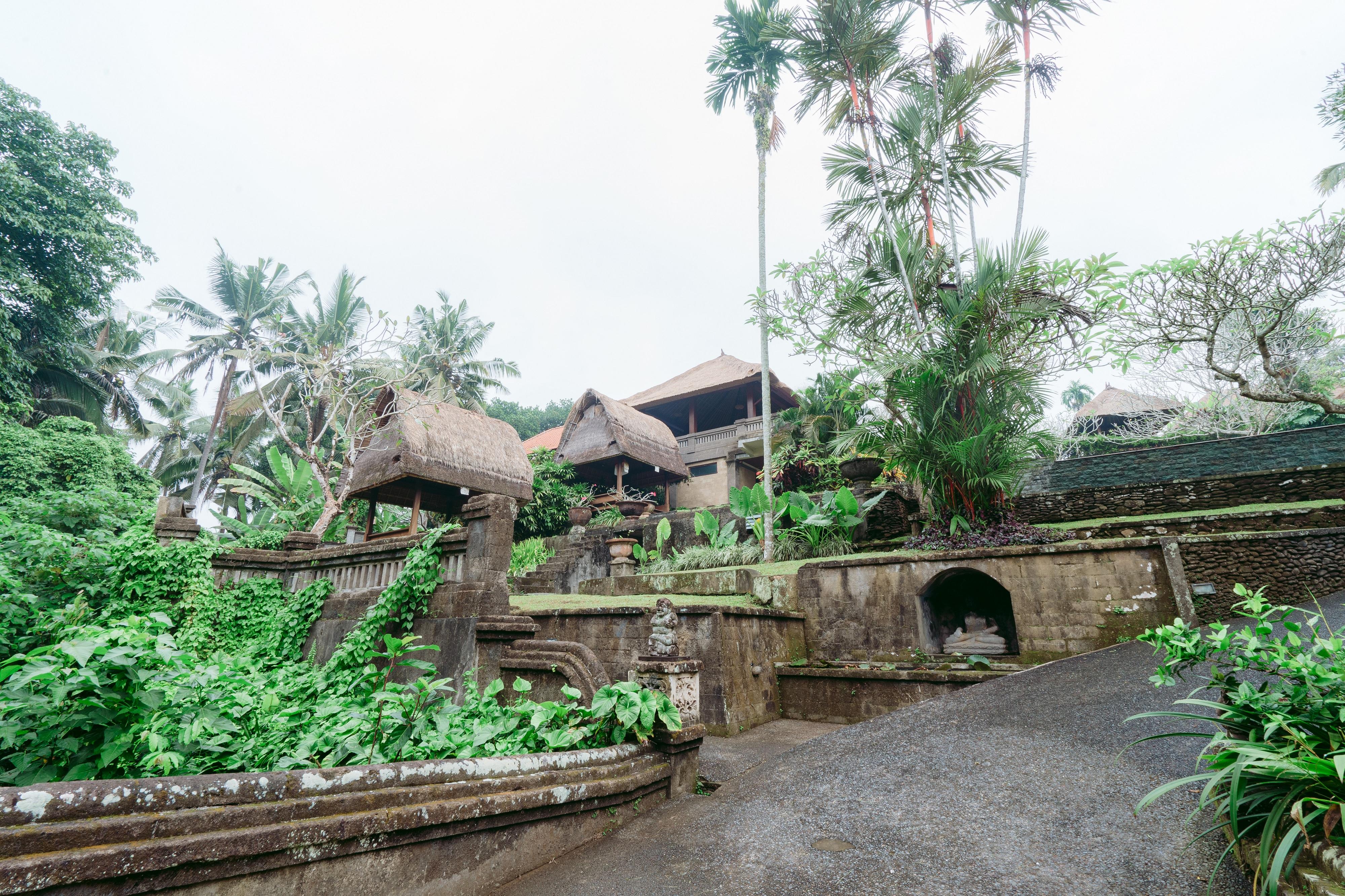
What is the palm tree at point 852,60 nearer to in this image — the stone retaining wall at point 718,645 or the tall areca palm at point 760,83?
the tall areca palm at point 760,83

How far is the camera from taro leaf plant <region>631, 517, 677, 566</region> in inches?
522

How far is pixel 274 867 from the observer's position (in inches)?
87.6

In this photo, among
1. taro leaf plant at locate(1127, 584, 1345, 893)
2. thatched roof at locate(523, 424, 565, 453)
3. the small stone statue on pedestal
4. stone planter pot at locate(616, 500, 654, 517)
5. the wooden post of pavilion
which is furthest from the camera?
thatched roof at locate(523, 424, 565, 453)

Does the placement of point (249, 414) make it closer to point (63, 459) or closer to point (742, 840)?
point (63, 459)

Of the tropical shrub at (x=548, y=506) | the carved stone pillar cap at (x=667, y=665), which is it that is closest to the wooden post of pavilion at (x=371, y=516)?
the tropical shrub at (x=548, y=506)

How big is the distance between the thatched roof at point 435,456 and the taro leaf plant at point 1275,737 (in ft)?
36.7

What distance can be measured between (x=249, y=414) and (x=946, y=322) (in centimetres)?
2512

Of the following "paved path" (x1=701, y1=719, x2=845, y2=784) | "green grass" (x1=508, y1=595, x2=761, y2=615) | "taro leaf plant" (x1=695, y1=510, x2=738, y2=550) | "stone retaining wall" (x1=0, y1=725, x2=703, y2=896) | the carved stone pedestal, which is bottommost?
"paved path" (x1=701, y1=719, x2=845, y2=784)

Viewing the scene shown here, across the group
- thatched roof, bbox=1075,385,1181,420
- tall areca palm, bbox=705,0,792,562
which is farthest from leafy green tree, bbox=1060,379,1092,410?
tall areca palm, bbox=705,0,792,562

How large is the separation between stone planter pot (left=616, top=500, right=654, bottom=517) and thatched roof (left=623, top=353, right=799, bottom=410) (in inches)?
222

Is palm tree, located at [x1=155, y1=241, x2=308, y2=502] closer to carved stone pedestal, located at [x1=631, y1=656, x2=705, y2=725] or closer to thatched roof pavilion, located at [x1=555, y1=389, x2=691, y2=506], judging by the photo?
thatched roof pavilion, located at [x1=555, y1=389, x2=691, y2=506]

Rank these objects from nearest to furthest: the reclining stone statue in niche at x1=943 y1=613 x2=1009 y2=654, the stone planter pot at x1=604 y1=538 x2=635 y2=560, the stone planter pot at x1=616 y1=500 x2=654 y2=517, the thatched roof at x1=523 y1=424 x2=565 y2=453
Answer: the reclining stone statue in niche at x1=943 y1=613 x2=1009 y2=654 → the stone planter pot at x1=604 y1=538 x2=635 y2=560 → the stone planter pot at x1=616 y1=500 x2=654 y2=517 → the thatched roof at x1=523 y1=424 x2=565 y2=453

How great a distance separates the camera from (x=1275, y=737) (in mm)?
2301

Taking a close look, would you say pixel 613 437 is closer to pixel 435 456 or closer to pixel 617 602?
pixel 435 456
